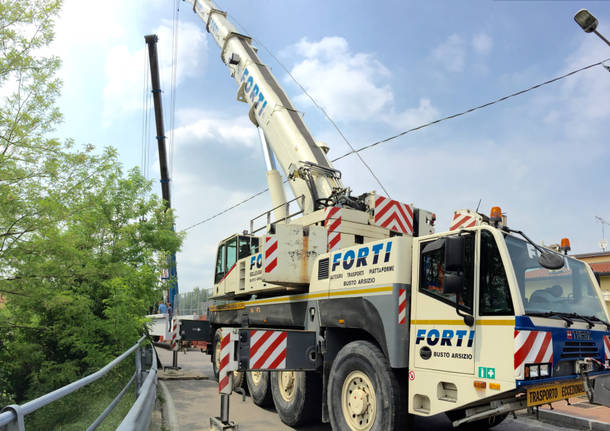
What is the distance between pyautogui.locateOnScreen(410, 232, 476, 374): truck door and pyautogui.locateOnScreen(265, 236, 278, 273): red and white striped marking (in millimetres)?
2461

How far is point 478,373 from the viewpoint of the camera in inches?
178

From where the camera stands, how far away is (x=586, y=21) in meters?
9.72

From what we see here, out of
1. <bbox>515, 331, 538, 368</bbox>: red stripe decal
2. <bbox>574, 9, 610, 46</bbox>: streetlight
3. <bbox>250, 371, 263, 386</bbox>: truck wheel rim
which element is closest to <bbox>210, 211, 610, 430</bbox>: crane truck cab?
<bbox>515, 331, 538, 368</bbox>: red stripe decal

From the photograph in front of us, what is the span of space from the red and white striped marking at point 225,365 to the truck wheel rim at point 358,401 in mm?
1489

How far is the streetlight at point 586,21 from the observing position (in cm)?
962

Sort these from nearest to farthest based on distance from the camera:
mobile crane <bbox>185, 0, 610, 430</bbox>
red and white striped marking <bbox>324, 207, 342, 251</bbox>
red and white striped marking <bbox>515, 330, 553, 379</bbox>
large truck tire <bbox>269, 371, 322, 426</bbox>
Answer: red and white striped marking <bbox>515, 330, 553, 379</bbox>
mobile crane <bbox>185, 0, 610, 430</bbox>
large truck tire <bbox>269, 371, 322, 426</bbox>
red and white striped marking <bbox>324, 207, 342, 251</bbox>

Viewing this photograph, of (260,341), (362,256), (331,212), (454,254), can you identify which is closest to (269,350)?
(260,341)

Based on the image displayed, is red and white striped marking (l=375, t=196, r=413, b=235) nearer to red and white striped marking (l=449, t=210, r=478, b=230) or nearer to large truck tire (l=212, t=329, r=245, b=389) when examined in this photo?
red and white striped marking (l=449, t=210, r=478, b=230)

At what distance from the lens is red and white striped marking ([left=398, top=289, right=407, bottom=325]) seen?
17.4 feet

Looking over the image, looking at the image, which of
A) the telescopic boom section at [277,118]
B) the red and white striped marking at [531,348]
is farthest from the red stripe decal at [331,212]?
the red and white striped marking at [531,348]

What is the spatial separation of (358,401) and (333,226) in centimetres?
293

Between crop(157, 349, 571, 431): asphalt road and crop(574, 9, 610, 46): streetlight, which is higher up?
crop(574, 9, 610, 46): streetlight

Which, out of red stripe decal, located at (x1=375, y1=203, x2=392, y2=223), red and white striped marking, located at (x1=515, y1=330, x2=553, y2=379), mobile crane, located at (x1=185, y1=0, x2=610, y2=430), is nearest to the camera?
red and white striped marking, located at (x1=515, y1=330, x2=553, y2=379)

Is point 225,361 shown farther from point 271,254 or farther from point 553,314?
point 553,314
